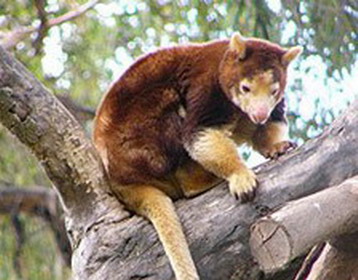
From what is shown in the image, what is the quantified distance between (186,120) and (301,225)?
0.91m

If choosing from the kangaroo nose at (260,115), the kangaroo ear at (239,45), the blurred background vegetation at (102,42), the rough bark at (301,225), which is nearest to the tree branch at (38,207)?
the blurred background vegetation at (102,42)

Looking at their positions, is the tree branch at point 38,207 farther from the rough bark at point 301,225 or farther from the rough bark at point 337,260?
the rough bark at point 301,225

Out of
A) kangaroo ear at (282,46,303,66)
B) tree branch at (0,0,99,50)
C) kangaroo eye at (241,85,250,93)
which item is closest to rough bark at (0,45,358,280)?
kangaroo eye at (241,85,250,93)

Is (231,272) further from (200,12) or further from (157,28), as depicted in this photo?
(157,28)

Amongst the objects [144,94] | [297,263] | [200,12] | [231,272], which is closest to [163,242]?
[231,272]

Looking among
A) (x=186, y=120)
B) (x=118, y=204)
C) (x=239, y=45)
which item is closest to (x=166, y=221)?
(x=118, y=204)

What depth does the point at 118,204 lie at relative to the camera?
3479mm

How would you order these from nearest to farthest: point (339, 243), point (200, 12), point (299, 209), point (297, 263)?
point (299, 209)
point (339, 243)
point (297, 263)
point (200, 12)

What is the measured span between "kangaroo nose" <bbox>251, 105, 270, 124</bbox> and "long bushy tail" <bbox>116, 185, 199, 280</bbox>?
0.46m

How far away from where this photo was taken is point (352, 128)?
10.9 feet

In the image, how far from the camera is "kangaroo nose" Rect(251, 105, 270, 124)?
351cm

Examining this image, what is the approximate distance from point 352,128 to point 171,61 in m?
0.88

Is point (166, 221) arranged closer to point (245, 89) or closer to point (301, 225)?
point (301, 225)

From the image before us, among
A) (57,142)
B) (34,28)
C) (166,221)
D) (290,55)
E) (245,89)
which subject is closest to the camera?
(166,221)
